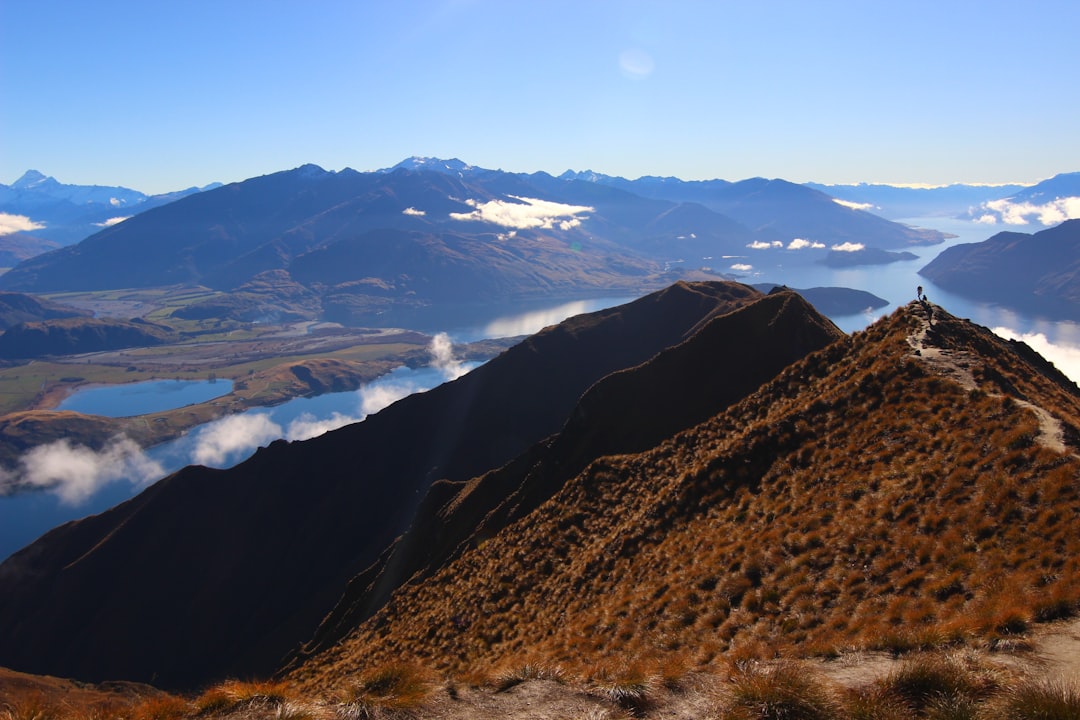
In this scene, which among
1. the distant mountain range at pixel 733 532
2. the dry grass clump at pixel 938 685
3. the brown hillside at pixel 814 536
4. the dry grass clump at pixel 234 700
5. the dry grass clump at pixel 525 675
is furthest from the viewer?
the distant mountain range at pixel 733 532

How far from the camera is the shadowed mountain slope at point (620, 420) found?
46531mm

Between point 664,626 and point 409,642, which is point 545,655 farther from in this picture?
point 409,642

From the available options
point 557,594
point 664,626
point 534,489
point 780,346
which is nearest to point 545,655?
point 664,626

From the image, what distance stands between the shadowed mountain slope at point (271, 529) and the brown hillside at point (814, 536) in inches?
2080

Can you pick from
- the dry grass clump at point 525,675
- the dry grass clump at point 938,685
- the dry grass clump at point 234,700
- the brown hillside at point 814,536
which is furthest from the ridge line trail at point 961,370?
the dry grass clump at point 234,700

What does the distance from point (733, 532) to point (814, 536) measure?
3443 millimetres

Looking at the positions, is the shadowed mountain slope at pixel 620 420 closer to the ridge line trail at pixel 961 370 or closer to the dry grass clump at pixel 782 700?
the ridge line trail at pixel 961 370

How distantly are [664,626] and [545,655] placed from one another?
406cm

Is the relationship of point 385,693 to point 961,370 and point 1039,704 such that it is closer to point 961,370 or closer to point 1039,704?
point 1039,704

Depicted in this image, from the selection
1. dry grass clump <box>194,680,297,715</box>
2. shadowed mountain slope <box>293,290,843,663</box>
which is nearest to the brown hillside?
dry grass clump <box>194,680,297,715</box>

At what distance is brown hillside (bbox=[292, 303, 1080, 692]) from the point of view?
46.0 ft

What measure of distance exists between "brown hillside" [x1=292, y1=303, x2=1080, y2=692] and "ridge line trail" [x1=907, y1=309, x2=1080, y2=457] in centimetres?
11

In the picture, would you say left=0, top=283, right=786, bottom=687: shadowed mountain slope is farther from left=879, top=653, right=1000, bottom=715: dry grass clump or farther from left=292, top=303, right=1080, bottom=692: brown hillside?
left=879, top=653, right=1000, bottom=715: dry grass clump

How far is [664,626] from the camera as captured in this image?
17.5 meters
